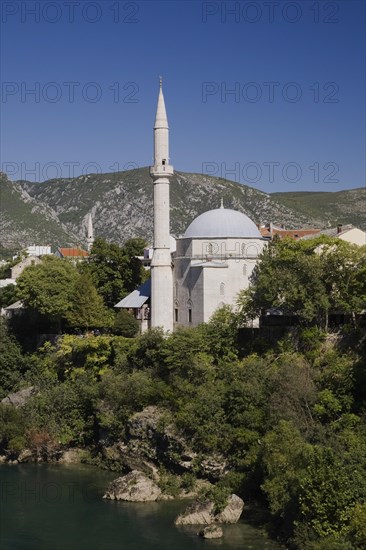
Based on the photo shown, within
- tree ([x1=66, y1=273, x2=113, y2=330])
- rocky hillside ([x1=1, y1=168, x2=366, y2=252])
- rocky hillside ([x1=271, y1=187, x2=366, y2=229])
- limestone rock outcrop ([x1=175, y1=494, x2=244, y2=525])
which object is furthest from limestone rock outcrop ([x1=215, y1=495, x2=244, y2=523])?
rocky hillside ([x1=271, y1=187, x2=366, y2=229])

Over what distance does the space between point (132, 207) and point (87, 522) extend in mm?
121695

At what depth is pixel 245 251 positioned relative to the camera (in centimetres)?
5184

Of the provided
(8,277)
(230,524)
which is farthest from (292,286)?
(8,277)

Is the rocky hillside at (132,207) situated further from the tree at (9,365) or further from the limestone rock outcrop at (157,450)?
the limestone rock outcrop at (157,450)

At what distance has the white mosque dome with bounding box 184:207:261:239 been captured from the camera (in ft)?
171

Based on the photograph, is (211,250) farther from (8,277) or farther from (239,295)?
(8,277)

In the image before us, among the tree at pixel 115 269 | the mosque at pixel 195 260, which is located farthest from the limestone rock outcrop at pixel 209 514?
the tree at pixel 115 269

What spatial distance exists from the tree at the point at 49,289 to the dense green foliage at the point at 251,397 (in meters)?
2.99

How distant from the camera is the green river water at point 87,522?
33.8 m

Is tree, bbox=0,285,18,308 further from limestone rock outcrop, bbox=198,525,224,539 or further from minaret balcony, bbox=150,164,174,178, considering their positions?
limestone rock outcrop, bbox=198,525,224,539

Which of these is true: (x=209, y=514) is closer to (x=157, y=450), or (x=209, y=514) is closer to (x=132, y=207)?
(x=157, y=450)

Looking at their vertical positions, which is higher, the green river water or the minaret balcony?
the minaret balcony

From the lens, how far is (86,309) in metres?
55.6

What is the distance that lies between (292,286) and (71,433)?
45.7 feet
